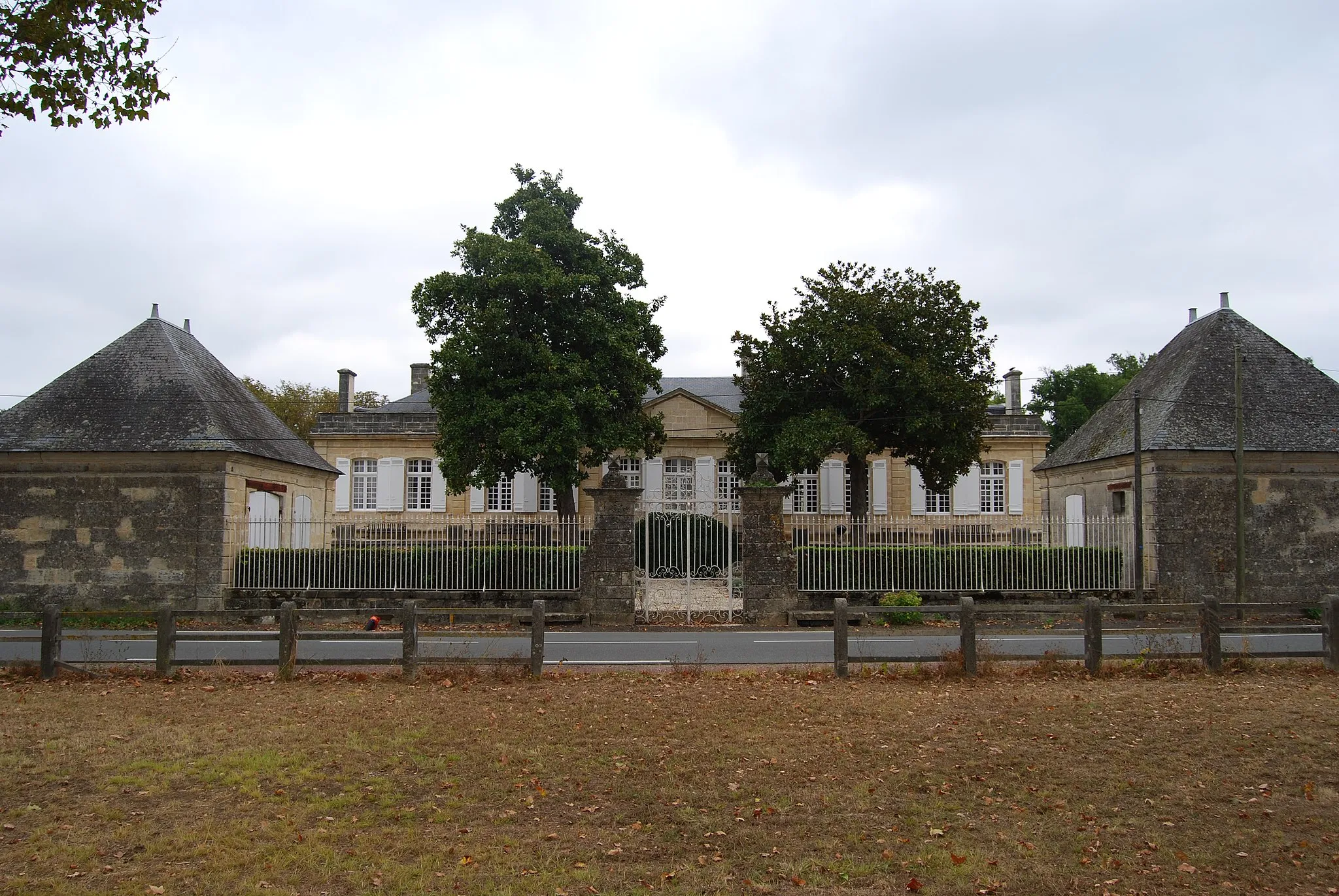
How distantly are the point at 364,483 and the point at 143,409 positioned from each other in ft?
59.3

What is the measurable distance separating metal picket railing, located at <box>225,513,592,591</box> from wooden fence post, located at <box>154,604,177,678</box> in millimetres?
6666

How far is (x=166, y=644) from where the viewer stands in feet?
32.4

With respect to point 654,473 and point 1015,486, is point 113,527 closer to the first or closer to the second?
point 654,473

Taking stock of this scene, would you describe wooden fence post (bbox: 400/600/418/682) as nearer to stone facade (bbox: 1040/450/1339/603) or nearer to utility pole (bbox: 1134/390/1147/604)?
utility pole (bbox: 1134/390/1147/604)

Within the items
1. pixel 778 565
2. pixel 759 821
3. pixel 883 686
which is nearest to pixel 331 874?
pixel 759 821

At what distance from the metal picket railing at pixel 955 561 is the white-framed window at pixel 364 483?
2264cm

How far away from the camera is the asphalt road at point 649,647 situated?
1046 cm

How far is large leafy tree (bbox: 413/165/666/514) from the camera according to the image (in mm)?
23625

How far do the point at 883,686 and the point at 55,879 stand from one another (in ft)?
23.0

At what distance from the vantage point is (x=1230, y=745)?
691 cm

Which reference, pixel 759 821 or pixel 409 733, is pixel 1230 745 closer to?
pixel 759 821

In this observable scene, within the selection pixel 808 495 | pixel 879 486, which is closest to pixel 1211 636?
pixel 808 495

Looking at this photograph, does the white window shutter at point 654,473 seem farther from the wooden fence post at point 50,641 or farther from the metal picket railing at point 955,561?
the wooden fence post at point 50,641

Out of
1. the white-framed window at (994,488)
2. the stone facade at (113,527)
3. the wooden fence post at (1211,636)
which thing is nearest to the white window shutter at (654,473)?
the white-framed window at (994,488)
